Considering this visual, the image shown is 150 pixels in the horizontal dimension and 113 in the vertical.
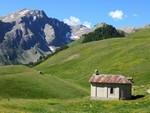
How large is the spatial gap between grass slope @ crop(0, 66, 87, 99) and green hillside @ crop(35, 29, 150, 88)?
19448mm

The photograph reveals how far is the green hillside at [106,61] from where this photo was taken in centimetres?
11867

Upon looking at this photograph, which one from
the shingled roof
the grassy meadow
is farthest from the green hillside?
the shingled roof

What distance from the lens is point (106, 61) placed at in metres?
145

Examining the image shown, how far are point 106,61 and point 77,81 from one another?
31.1m

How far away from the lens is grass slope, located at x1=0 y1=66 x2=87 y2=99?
267 ft

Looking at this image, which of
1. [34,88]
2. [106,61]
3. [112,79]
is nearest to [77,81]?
[106,61]

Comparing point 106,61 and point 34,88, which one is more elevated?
point 106,61

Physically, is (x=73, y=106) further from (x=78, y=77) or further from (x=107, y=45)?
(x=107, y=45)

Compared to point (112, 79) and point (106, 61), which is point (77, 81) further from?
point (112, 79)

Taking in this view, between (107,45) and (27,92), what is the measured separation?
102 metres

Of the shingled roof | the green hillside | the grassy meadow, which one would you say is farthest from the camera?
the green hillside

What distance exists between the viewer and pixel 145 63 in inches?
4902

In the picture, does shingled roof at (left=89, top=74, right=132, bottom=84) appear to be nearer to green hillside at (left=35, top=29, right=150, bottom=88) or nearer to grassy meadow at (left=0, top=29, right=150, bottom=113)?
grassy meadow at (left=0, top=29, right=150, bottom=113)

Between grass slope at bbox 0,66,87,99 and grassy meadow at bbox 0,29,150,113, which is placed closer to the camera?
grassy meadow at bbox 0,29,150,113
